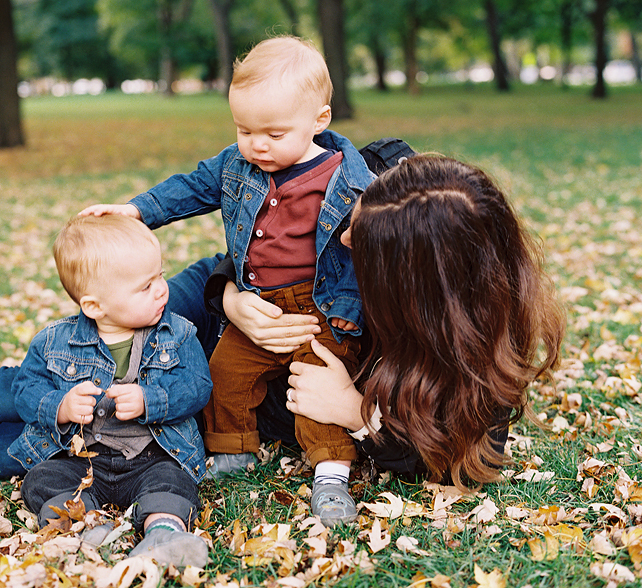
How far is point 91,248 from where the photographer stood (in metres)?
2.45

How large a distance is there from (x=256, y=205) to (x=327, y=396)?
81 centimetres

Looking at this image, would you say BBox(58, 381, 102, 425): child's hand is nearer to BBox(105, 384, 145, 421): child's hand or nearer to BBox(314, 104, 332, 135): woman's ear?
BBox(105, 384, 145, 421): child's hand

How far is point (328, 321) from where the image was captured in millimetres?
2748

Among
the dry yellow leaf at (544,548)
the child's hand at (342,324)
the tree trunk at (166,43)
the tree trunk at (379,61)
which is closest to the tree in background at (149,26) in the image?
the tree trunk at (166,43)

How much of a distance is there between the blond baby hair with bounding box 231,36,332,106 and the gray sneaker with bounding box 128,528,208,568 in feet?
5.17

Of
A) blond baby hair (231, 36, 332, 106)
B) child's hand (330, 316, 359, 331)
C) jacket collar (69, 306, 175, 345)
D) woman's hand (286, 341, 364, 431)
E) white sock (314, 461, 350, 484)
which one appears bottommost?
white sock (314, 461, 350, 484)

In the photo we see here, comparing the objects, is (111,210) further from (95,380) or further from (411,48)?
(411,48)

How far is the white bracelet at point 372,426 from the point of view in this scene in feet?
8.50

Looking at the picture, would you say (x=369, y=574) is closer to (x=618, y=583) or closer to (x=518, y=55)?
(x=618, y=583)

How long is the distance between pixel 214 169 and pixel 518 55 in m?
69.7

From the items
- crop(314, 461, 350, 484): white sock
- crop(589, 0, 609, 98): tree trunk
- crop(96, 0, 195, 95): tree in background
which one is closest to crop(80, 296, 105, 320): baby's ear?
crop(314, 461, 350, 484): white sock

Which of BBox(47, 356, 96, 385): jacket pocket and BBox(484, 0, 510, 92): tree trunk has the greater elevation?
BBox(484, 0, 510, 92): tree trunk

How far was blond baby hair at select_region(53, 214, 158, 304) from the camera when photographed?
2.45m

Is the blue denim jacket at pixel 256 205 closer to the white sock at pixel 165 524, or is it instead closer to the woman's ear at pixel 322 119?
the woman's ear at pixel 322 119
